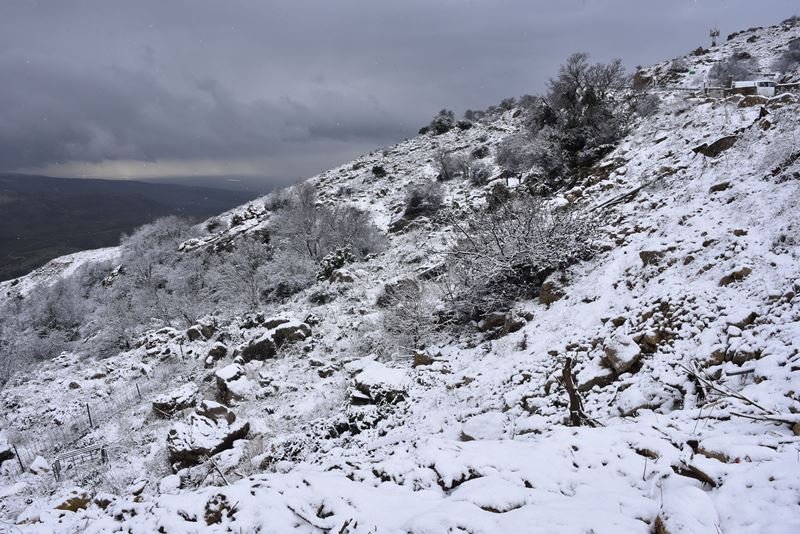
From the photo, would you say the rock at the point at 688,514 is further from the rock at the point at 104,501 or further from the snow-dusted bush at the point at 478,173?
the snow-dusted bush at the point at 478,173

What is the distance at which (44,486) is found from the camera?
8.05m

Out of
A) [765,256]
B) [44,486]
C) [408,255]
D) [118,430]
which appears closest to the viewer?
[765,256]

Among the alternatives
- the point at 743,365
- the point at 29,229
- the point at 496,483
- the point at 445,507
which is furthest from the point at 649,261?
the point at 29,229

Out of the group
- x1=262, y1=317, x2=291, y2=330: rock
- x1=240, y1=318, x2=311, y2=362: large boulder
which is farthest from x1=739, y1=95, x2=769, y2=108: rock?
x1=262, y1=317, x2=291, y2=330: rock

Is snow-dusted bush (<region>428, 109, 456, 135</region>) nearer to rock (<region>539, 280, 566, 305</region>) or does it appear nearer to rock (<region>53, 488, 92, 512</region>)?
rock (<region>539, 280, 566, 305</region>)

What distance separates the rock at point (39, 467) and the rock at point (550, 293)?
1228cm

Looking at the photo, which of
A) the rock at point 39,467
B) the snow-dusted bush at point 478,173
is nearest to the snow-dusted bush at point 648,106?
the snow-dusted bush at point 478,173

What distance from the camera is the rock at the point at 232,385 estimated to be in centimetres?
989

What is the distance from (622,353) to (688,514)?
380 centimetres

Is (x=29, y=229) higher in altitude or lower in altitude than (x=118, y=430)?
higher

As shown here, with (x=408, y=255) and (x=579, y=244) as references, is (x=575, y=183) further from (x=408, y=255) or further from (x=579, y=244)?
(x=408, y=255)

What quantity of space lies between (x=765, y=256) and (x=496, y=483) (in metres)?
5.68

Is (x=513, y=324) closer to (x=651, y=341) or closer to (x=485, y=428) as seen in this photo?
(x=651, y=341)

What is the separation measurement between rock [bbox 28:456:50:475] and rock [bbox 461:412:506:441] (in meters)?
10.1
